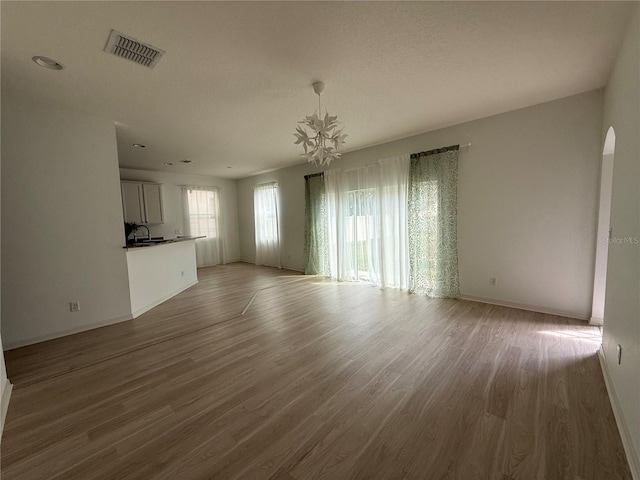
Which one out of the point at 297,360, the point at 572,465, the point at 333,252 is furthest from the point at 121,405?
the point at 333,252

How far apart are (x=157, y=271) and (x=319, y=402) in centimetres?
368

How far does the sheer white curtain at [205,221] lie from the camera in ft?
23.9

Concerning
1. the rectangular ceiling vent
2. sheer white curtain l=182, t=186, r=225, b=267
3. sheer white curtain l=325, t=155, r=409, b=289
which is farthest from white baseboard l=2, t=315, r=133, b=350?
sheer white curtain l=182, t=186, r=225, b=267

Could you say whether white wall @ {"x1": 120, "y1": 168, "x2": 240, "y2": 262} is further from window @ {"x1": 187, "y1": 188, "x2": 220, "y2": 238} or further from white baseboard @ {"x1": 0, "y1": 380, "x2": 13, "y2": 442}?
white baseboard @ {"x1": 0, "y1": 380, "x2": 13, "y2": 442}

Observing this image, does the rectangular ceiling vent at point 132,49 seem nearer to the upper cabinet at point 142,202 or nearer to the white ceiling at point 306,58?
the white ceiling at point 306,58

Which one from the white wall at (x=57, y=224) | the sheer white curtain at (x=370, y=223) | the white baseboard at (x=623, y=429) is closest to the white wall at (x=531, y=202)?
the sheer white curtain at (x=370, y=223)

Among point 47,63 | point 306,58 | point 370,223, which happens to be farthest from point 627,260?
point 47,63

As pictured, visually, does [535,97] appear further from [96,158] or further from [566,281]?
[96,158]

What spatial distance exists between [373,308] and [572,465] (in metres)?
2.44

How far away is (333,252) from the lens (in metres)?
5.77

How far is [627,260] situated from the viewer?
5.20 feet

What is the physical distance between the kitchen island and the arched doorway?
18.6 feet

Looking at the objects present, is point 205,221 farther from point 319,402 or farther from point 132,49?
point 319,402

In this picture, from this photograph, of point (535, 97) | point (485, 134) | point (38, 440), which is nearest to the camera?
point (38, 440)
